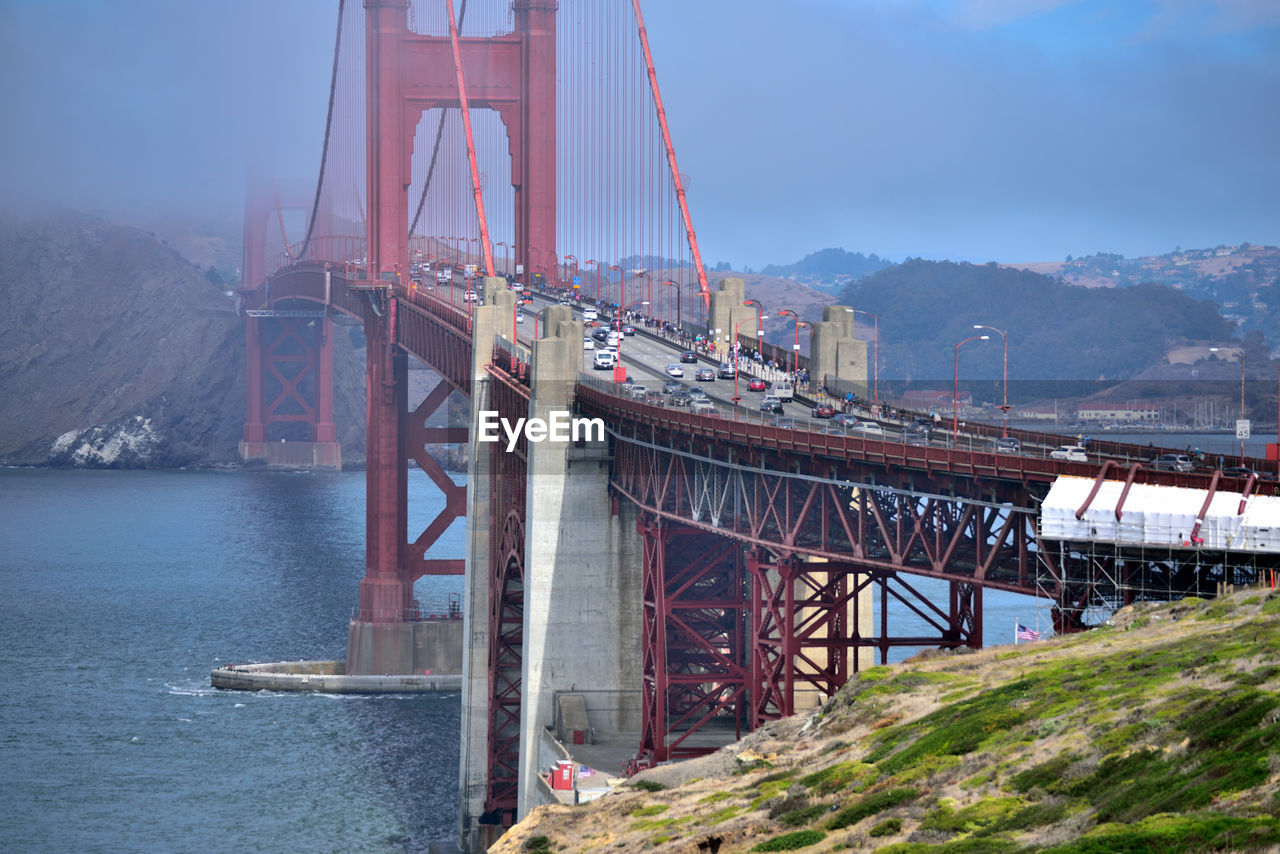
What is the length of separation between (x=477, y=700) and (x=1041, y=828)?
1739 inches

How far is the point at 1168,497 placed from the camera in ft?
108

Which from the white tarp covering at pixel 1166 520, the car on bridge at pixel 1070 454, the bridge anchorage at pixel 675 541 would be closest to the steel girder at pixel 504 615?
the bridge anchorage at pixel 675 541

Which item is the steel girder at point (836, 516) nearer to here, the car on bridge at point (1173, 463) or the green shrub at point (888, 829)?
the car on bridge at point (1173, 463)

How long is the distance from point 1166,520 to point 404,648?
6198cm

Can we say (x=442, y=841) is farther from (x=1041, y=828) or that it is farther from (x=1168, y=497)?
(x=1041, y=828)

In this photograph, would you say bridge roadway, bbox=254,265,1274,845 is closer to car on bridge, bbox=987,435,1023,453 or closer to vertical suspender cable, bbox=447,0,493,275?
car on bridge, bbox=987,435,1023,453

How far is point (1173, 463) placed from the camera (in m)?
37.9

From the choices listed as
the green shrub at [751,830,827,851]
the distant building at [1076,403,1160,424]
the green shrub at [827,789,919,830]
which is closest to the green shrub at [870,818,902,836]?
the green shrub at [827,789,919,830]

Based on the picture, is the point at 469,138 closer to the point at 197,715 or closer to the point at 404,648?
the point at 404,648

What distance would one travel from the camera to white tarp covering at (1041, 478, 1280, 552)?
32188 millimetres

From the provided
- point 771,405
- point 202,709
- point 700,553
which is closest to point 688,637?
point 700,553

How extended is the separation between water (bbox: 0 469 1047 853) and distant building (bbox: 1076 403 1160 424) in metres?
71.9

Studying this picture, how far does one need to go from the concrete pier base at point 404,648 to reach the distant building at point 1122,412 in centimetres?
9873

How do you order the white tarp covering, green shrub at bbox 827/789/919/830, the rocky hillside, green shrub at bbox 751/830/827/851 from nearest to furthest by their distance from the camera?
the rocky hillside → green shrub at bbox 751/830/827/851 → green shrub at bbox 827/789/919/830 → the white tarp covering
